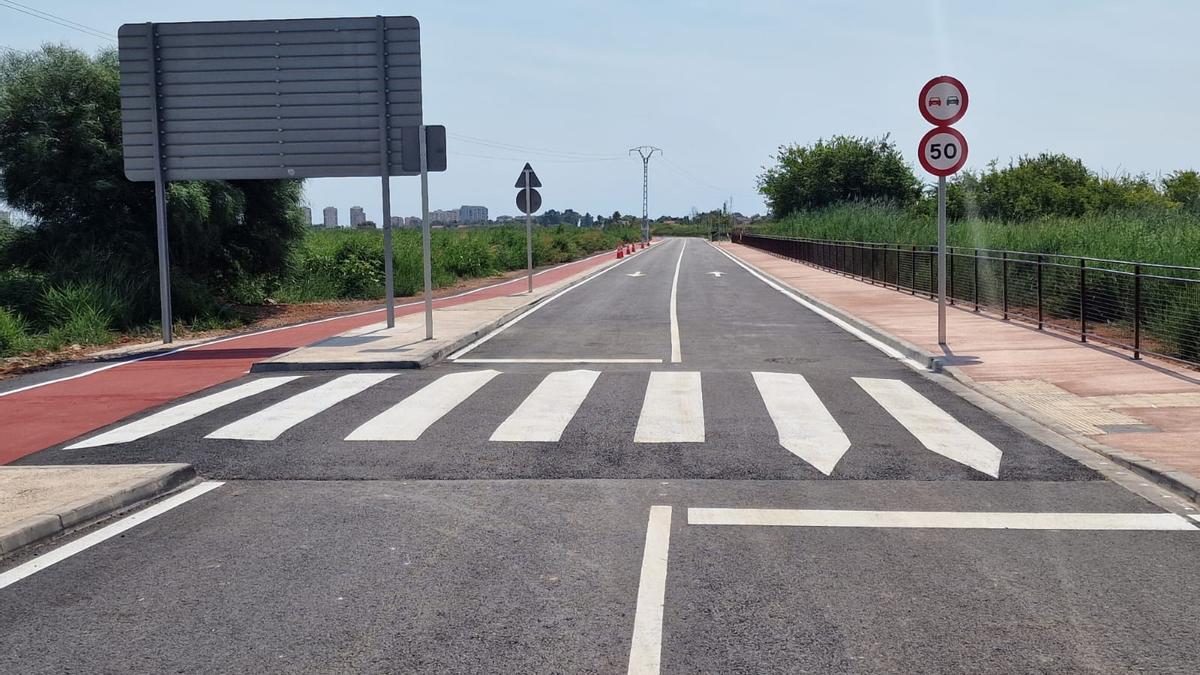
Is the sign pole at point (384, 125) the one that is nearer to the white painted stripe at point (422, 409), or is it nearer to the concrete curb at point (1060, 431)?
the white painted stripe at point (422, 409)

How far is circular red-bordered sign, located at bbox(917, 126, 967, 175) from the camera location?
543 inches

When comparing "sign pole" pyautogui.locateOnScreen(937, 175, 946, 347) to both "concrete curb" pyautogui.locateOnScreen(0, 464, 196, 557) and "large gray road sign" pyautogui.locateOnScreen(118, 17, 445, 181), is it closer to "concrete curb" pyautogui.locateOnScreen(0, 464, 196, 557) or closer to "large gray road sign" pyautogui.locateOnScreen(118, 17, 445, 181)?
"large gray road sign" pyautogui.locateOnScreen(118, 17, 445, 181)

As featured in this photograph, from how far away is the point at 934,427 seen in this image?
916cm

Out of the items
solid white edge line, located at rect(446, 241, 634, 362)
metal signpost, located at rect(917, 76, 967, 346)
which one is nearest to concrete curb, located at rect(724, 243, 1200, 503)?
metal signpost, located at rect(917, 76, 967, 346)

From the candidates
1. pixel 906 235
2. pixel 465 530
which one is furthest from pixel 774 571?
pixel 906 235

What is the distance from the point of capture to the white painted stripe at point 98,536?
548 cm

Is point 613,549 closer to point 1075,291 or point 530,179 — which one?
point 1075,291

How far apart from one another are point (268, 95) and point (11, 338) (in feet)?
17.2

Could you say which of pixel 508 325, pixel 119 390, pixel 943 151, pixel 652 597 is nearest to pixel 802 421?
pixel 652 597

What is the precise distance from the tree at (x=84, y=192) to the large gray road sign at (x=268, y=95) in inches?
111

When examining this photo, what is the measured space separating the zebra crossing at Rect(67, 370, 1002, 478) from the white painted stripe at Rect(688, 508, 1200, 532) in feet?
3.69

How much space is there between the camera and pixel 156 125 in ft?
54.4

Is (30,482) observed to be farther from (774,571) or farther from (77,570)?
(774,571)

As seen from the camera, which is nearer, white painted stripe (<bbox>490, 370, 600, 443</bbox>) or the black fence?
white painted stripe (<bbox>490, 370, 600, 443</bbox>)
